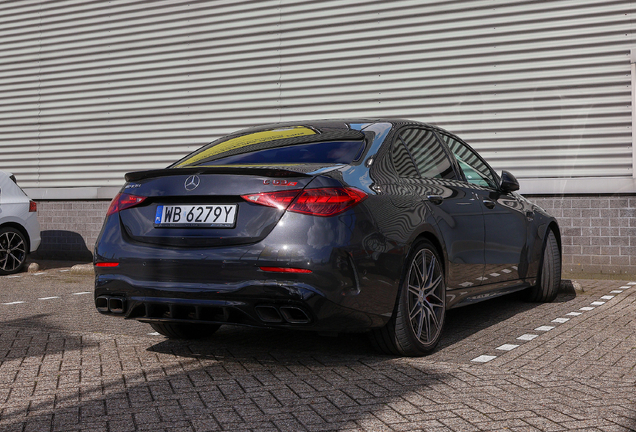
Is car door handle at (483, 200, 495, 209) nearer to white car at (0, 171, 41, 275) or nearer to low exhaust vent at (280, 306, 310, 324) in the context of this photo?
low exhaust vent at (280, 306, 310, 324)

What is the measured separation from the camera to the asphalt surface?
3307 mm

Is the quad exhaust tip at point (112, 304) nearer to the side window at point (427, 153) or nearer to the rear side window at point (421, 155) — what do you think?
the rear side window at point (421, 155)

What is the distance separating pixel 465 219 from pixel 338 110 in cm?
615

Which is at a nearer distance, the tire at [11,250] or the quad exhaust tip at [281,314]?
the quad exhaust tip at [281,314]

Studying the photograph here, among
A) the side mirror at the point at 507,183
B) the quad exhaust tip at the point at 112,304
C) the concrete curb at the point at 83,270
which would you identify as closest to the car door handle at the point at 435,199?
the side mirror at the point at 507,183

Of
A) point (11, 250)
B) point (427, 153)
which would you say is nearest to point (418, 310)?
point (427, 153)

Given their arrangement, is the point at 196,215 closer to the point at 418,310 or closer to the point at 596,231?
the point at 418,310

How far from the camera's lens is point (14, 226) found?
11.6 m

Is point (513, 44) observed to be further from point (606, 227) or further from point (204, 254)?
point (204, 254)

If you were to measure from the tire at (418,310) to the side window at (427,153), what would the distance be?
2.20ft

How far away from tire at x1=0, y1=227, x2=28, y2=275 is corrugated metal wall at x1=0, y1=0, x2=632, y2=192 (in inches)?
86.3

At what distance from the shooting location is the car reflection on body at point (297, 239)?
13.0 ft

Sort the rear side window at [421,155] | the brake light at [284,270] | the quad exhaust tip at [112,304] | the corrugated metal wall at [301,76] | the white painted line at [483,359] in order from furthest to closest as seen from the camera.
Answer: the corrugated metal wall at [301,76] → the rear side window at [421,155] → the white painted line at [483,359] → the quad exhaust tip at [112,304] → the brake light at [284,270]

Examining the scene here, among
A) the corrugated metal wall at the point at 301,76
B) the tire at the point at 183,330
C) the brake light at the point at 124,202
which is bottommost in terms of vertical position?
the tire at the point at 183,330
